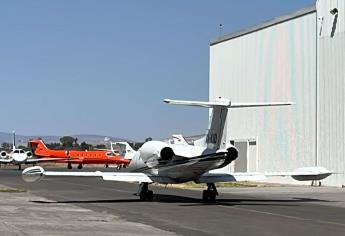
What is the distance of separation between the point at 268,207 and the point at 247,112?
32548 millimetres

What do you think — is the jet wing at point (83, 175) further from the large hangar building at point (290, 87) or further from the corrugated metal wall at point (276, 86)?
the corrugated metal wall at point (276, 86)

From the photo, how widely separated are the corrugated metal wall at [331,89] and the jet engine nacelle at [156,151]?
19.4 metres

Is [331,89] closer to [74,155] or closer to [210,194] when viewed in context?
[210,194]

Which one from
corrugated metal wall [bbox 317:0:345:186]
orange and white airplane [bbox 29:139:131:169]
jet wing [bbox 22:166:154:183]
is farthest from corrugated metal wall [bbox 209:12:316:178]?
orange and white airplane [bbox 29:139:131:169]

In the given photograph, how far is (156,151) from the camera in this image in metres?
30.9

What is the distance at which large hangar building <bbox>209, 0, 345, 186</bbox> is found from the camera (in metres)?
48.0

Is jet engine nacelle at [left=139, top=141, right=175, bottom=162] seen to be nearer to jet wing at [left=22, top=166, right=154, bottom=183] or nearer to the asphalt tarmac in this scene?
jet wing at [left=22, top=166, right=154, bottom=183]

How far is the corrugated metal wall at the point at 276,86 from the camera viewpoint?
168 feet

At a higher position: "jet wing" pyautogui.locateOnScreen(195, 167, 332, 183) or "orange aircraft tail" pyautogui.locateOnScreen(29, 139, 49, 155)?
"jet wing" pyautogui.locateOnScreen(195, 167, 332, 183)

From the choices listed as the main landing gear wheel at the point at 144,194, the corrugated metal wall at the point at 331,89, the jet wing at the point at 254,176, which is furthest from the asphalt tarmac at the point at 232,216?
the corrugated metal wall at the point at 331,89

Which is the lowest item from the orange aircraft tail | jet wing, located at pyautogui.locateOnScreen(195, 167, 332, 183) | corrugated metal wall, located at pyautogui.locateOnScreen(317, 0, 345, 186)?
the orange aircraft tail

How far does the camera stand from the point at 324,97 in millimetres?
48906

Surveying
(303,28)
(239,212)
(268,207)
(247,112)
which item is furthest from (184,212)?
(247,112)

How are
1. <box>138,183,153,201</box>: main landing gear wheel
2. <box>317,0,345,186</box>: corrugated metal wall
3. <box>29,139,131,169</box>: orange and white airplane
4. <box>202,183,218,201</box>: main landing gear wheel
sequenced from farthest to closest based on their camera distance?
1. <box>29,139,131,169</box>: orange and white airplane
2. <box>317,0,345,186</box>: corrugated metal wall
3. <box>202,183,218,201</box>: main landing gear wheel
4. <box>138,183,153,201</box>: main landing gear wheel
